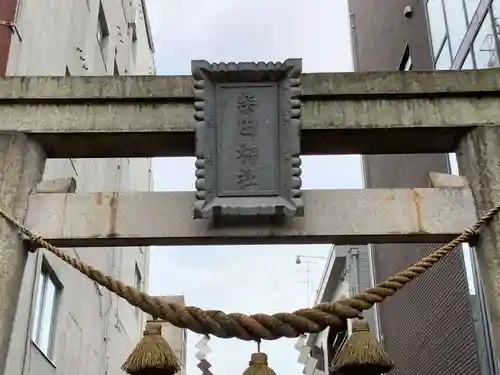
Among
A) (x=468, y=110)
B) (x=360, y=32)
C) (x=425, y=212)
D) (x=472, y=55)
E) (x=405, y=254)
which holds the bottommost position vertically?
(x=425, y=212)

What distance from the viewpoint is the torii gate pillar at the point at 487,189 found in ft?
19.5

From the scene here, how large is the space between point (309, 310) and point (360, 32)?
58.6 feet

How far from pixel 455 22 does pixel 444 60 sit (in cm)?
78

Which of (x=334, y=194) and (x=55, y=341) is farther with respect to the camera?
(x=55, y=341)

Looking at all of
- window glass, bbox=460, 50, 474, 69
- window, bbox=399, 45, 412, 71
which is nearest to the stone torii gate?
window glass, bbox=460, 50, 474, 69

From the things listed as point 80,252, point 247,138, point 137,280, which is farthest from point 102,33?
point 247,138

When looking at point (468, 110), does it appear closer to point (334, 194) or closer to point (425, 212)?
point (425, 212)

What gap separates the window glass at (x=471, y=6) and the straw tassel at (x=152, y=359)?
8.44 m

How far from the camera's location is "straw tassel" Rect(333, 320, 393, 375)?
6.25 m

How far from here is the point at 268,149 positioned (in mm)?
6359

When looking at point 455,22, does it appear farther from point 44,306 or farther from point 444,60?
point 44,306

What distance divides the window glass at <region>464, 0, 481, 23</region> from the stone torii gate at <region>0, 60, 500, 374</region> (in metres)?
5.94

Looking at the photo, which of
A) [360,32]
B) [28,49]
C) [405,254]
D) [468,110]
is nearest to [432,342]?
[405,254]

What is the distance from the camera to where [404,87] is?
263 inches
